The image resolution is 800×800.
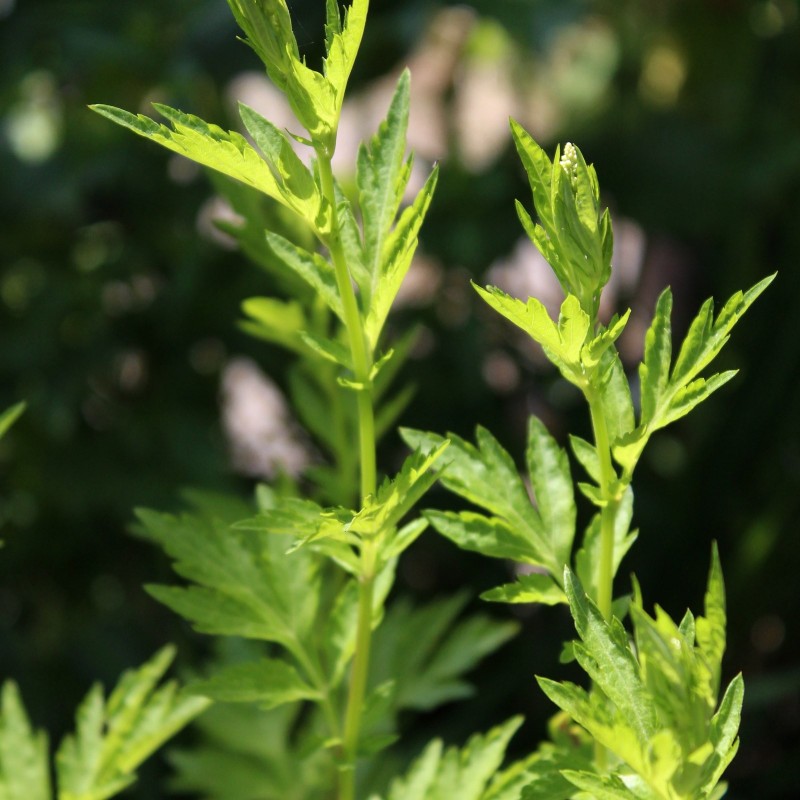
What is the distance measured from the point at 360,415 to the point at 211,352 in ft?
2.90

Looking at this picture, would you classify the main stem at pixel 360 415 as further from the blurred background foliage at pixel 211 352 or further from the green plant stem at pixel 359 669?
the blurred background foliage at pixel 211 352

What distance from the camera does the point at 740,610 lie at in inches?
38.5

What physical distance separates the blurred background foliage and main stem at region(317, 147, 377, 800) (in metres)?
0.58

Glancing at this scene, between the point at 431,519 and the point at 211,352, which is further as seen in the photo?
the point at 211,352

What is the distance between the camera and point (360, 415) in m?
0.32

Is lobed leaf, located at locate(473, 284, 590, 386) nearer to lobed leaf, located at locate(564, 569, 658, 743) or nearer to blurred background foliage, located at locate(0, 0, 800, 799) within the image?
lobed leaf, located at locate(564, 569, 658, 743)

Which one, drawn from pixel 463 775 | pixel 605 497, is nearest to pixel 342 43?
pixel 605 497

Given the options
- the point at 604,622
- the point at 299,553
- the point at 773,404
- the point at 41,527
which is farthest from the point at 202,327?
the point at 604,622

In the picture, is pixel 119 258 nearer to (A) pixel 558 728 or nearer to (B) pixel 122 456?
(B) pixel 122 456

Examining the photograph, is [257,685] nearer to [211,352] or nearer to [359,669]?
[359,669]

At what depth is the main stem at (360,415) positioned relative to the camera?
1.01 feet

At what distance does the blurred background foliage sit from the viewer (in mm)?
988

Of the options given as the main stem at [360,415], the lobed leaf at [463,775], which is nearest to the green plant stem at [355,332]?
the main stem at [360,415]

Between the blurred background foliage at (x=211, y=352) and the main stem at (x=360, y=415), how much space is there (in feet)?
1.90
